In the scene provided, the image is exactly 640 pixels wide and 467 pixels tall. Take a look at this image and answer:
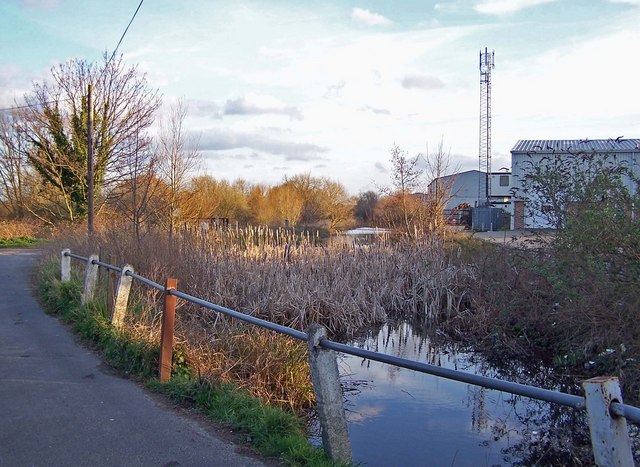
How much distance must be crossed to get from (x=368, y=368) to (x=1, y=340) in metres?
6.06

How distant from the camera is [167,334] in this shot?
6.85 m

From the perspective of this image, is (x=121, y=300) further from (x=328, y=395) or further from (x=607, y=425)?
(x=607, y=425)

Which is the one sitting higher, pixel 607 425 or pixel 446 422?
pixel 607 425

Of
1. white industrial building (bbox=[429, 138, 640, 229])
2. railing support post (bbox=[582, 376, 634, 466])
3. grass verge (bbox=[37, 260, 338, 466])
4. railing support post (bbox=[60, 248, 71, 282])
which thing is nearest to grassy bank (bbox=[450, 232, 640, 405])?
white industrial building (bbox=[429, 138, 640, 229])

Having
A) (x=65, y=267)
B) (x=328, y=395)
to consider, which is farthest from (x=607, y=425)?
(x=65, y=267)

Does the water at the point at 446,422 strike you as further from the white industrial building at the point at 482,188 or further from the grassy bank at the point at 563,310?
the white industrial building at the point at 482,188

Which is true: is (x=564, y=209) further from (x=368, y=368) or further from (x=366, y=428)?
(x=366, y=428)

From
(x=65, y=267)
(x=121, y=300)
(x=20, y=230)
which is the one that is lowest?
(x=121, y=300)

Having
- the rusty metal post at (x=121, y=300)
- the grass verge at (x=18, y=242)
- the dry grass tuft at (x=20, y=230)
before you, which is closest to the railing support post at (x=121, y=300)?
the rusty metal post at (x=121, y=300)

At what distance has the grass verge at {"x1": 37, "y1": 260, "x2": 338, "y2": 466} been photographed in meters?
4.98

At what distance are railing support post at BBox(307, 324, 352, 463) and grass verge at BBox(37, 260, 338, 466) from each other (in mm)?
136

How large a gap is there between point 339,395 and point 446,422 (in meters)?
4.11

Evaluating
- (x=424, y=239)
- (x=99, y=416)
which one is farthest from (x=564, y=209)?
(x=99, y=416)

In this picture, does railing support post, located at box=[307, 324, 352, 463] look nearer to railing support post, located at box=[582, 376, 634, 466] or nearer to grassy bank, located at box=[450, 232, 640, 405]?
railing support post, located at box=[582, 376, 634, 466]
